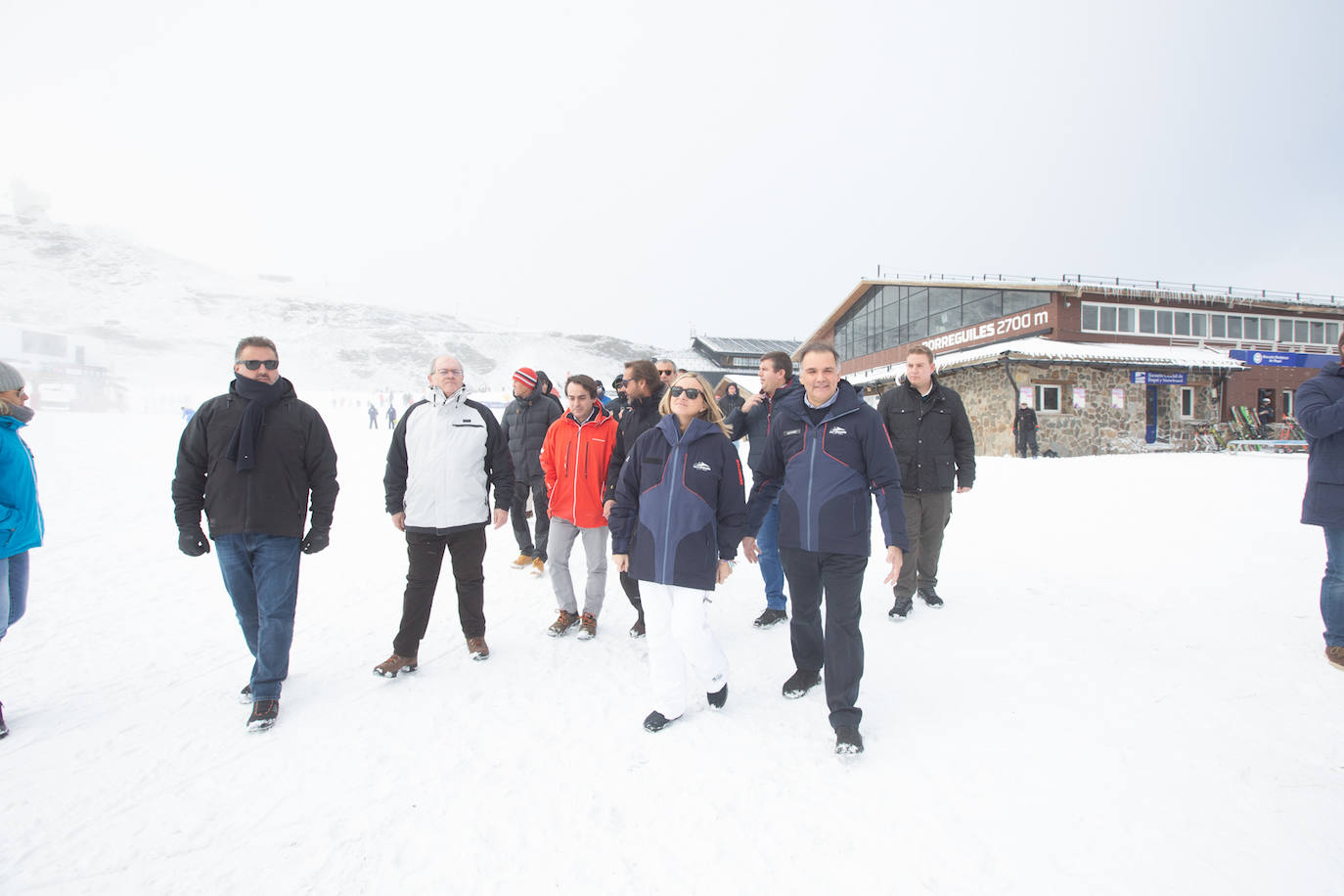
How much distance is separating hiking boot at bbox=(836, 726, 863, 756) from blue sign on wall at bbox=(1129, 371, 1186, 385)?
2176 centimetres

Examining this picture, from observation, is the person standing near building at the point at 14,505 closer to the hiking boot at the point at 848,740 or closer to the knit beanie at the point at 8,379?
the knit beanie at the point at 8,379

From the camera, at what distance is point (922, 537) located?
16.1 feet

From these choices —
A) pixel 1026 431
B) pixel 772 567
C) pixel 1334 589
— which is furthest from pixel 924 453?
pixel 1026 431

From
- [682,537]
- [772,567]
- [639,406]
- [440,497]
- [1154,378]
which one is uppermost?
[1154,378]

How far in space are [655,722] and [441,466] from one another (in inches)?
78.4

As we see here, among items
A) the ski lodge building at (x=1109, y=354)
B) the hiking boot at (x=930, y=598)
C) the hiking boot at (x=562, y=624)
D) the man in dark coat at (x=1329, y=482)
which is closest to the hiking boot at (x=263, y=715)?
the hiking boot at (x=562, y=624)

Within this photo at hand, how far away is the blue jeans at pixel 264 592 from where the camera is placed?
325 centimetres

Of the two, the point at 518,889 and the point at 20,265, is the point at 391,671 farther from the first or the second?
the point at 20,265

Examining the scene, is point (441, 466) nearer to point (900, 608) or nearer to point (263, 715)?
point (263, 715)

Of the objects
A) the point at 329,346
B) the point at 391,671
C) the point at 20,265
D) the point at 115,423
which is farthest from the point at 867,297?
the point at 20,265

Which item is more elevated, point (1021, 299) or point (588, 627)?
point (1021, 299)

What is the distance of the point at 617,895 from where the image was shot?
2.00 meters

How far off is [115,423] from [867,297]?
93.1ft

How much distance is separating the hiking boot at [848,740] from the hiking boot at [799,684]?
0.58 meters
